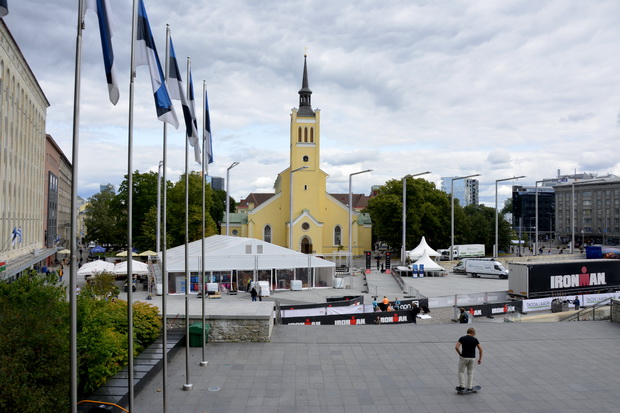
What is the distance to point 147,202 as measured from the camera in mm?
56531

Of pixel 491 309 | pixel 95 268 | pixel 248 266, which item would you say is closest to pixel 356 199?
pixel 248 266

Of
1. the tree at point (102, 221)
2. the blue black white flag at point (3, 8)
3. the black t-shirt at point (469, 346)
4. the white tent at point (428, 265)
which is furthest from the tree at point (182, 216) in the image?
the blue black white flag at point (3, 8)

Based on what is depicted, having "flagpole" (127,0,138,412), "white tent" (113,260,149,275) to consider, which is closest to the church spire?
"white tent" (113,260,149,275)

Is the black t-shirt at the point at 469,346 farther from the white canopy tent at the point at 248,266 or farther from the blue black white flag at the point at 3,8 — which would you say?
the white canopy tent at the point at 248,266

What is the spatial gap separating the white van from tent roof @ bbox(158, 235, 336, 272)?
17.5 m

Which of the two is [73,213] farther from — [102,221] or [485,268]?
[102,221]

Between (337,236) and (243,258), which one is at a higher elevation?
(337,236)

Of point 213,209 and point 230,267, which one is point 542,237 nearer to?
point 213,209

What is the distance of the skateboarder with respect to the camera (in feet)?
32.8

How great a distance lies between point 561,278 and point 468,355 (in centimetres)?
2359

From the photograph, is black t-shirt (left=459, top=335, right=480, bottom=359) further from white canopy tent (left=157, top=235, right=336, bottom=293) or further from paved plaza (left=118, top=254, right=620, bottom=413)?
white canopy tent (left=157, top=235, right=336, bottom=293)

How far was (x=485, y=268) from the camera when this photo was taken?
4509 cm

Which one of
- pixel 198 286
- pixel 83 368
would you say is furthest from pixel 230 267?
pixel 83 368

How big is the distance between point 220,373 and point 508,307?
1838cm
